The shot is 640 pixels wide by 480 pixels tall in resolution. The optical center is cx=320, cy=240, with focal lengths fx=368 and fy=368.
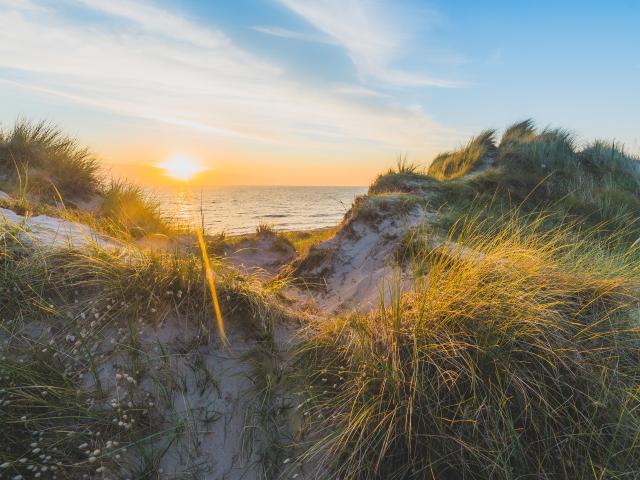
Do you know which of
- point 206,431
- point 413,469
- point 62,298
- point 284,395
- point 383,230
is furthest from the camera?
point 383,230

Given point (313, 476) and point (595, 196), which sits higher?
point (595, 196)

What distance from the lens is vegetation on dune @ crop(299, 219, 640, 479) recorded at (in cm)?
231

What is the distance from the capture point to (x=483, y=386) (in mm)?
2525

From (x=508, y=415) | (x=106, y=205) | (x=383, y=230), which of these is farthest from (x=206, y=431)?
(x=106, y=205)

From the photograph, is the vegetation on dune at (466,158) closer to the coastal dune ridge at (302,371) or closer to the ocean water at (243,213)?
the ocean water at (243,213)

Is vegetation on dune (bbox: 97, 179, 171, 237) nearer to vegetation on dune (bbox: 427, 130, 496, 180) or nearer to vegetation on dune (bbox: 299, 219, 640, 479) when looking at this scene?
vegetation on dune (bbox: 299, 219, 640, 479)

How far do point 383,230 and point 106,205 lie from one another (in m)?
6.58

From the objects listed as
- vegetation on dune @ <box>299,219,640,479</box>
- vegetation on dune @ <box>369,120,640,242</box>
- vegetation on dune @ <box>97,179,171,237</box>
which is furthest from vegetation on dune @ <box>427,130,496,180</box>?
vegetation on dune @ <box>299,219,640,479</box>

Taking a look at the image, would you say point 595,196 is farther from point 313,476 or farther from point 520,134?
point 313,476

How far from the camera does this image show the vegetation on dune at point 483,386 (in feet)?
7.59

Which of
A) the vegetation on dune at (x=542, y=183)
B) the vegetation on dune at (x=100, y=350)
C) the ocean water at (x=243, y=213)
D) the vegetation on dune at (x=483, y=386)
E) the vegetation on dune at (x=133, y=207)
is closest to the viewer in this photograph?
the vegetation on dune at (x=483, y=386)

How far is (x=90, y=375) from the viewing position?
2.96 meters

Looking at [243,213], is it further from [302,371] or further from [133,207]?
[302,371]

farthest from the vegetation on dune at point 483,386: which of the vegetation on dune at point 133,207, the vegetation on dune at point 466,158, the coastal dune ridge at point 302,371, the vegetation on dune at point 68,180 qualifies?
the vegetation on dune at point 466,158
